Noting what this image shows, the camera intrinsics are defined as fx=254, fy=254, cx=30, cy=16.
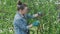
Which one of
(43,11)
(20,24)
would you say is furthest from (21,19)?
(43,11)

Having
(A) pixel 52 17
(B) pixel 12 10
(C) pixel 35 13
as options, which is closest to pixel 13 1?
(B) pixel 12 10

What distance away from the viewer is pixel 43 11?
5023 mm

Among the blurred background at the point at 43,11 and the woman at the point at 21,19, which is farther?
the blurred background at the point at 43,11

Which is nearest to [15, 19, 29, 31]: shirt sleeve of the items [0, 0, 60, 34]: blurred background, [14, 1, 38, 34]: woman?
[14, 1, 38, 34]: woman

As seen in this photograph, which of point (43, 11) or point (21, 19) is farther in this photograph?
point (43, 11)

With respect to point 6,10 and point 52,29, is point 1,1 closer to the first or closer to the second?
point 6,10

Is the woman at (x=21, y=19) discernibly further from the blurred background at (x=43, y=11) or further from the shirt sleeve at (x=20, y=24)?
the blurred background at (x=43, y=11)

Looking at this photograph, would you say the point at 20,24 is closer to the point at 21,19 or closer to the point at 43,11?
the point at 21,19

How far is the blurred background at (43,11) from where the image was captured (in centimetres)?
504

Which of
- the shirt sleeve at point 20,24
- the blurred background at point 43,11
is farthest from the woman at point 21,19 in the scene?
the blurred background at point 43,11

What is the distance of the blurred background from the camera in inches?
198

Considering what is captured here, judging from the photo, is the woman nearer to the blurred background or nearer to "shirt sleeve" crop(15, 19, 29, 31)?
"shirt sleeve" crop(15, 19, 29, 31)

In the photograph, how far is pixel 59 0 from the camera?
5.38m

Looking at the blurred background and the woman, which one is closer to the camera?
the woman
